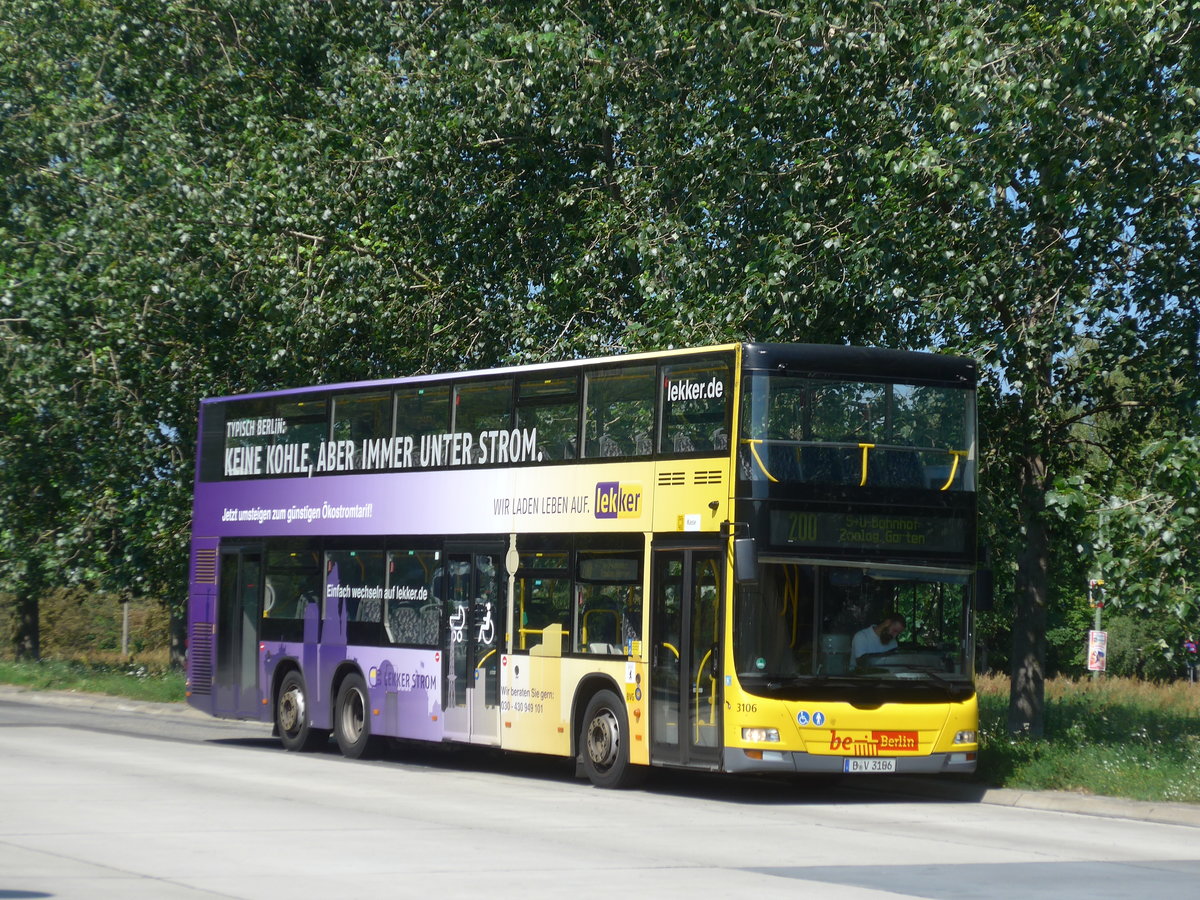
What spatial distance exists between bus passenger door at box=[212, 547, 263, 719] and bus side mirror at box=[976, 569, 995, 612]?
9.99m

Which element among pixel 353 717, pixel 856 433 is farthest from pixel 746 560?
pixel 353 717

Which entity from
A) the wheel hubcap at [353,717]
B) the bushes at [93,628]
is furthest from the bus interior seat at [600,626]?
the bushes at [93,628]

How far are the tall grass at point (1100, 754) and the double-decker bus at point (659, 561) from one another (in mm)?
1207

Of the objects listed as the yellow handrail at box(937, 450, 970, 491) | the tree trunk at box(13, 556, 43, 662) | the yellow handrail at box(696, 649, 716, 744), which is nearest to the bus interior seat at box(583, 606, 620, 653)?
the yellow handrail at box(696, 649, 716, 744)

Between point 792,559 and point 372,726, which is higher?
point 792,559

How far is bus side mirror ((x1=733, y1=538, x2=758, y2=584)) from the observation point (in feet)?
50.1

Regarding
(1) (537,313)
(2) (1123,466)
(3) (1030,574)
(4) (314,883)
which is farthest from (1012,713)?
(4) (314,883)

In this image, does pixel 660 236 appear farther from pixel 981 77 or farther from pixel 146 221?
pixel 146 221

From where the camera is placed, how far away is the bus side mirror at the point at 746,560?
15281 millimetres

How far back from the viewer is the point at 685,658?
53.1 feet

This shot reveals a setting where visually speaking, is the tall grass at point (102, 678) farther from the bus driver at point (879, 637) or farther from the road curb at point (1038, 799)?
the bus driver at point (879, 637)

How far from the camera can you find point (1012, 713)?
20484 mm

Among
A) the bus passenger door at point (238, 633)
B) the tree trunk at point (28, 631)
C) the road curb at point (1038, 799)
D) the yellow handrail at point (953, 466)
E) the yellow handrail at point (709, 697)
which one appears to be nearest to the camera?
the road curb at point (1038, 799)

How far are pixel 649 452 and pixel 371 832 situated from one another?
5629 mm
